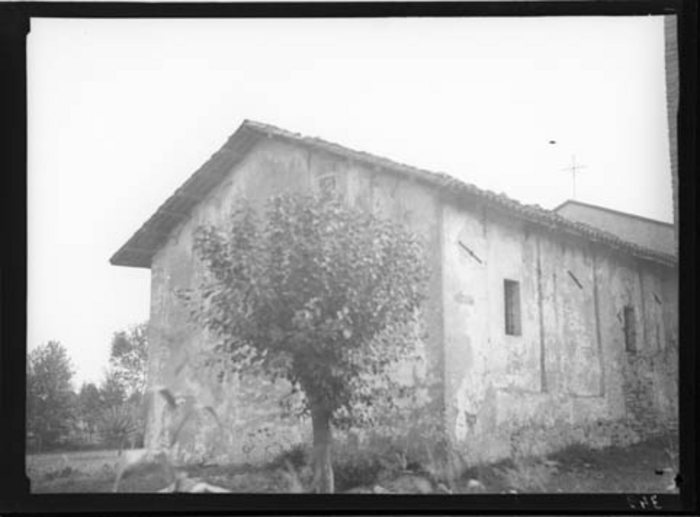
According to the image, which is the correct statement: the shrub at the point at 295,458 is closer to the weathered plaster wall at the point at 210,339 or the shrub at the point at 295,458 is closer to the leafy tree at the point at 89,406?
the weathered plaster wall at the point at 210,339

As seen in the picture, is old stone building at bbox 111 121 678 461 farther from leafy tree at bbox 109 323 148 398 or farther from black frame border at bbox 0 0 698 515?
black frame border at bbox 0 0 698 515

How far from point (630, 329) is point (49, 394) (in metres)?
4.04

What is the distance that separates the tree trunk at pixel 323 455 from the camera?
23.6 feet

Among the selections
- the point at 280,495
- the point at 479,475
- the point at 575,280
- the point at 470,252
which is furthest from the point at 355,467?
the point at 575,280

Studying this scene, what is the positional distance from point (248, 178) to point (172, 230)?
2.18 ft

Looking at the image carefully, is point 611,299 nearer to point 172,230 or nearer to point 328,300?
point 328,300

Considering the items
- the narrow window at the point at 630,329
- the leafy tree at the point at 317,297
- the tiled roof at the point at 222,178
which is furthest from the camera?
the tiled roof at the point at 222,178

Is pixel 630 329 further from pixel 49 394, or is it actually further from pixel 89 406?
pixel 49 394

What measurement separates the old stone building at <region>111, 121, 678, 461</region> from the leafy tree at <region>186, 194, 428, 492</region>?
5.4 inches

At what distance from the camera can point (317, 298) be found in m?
7.40

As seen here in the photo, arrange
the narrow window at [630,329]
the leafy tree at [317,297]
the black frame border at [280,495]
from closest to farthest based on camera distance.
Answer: the black frame border at [280,495]
the narrow window at [630,329]
the leafy tree at [317,297]

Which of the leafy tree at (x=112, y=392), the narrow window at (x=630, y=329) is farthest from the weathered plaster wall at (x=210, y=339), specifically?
the narrow window at (x=630, y=329)

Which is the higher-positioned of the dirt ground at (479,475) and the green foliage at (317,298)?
the green foliage at (317,298)

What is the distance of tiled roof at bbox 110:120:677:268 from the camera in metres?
7.50
